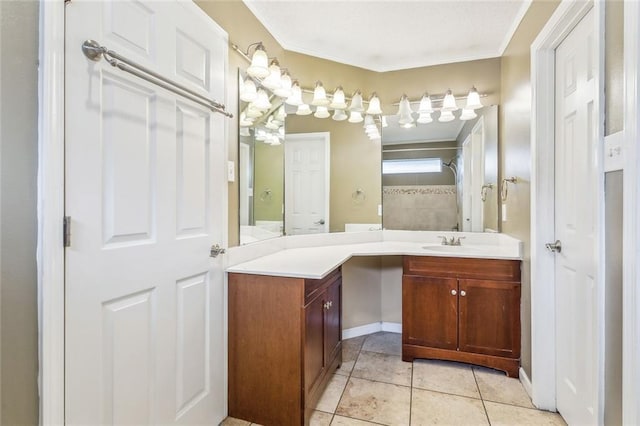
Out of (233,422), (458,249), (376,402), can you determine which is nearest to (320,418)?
(376,402)

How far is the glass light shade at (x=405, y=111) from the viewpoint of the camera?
2.79m

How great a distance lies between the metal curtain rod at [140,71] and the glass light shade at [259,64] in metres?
0.41

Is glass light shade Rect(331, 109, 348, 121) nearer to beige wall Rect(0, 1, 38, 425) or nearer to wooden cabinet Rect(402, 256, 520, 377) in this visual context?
wooden cabinet Rect(402, 256, 520, 377)

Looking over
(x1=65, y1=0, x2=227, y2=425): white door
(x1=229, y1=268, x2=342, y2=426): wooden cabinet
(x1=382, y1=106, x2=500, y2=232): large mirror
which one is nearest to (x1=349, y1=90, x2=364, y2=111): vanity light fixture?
(x1=382, y1=106, x2=500, y2=232): large mirror

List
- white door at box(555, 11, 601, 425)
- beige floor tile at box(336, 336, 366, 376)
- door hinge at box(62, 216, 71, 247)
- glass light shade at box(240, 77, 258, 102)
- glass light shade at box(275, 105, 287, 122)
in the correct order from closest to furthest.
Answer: door hinge at box(62, 216, 71, 247) < white door at box(555, 11, 601, 425) < glass light shade at box(240, 77, 258, 102) < beige floor tile at box(336, 336, 366, 376) < glass light shade at box(275, 105, 287, 122)

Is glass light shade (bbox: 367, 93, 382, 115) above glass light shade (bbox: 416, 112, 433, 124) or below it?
above

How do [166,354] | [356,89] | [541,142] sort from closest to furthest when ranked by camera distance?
[166,354]
[541,142]
[356,89]

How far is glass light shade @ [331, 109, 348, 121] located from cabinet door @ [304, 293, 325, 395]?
5.13ft

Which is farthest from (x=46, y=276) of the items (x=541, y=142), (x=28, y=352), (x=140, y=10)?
(x=541, y=142)

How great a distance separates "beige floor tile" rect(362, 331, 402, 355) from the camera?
8.50 ft

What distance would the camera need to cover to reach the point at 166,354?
4.48 ft

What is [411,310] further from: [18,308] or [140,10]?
[140,10]

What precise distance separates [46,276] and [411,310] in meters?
2.17

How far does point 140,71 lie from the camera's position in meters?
1.20
